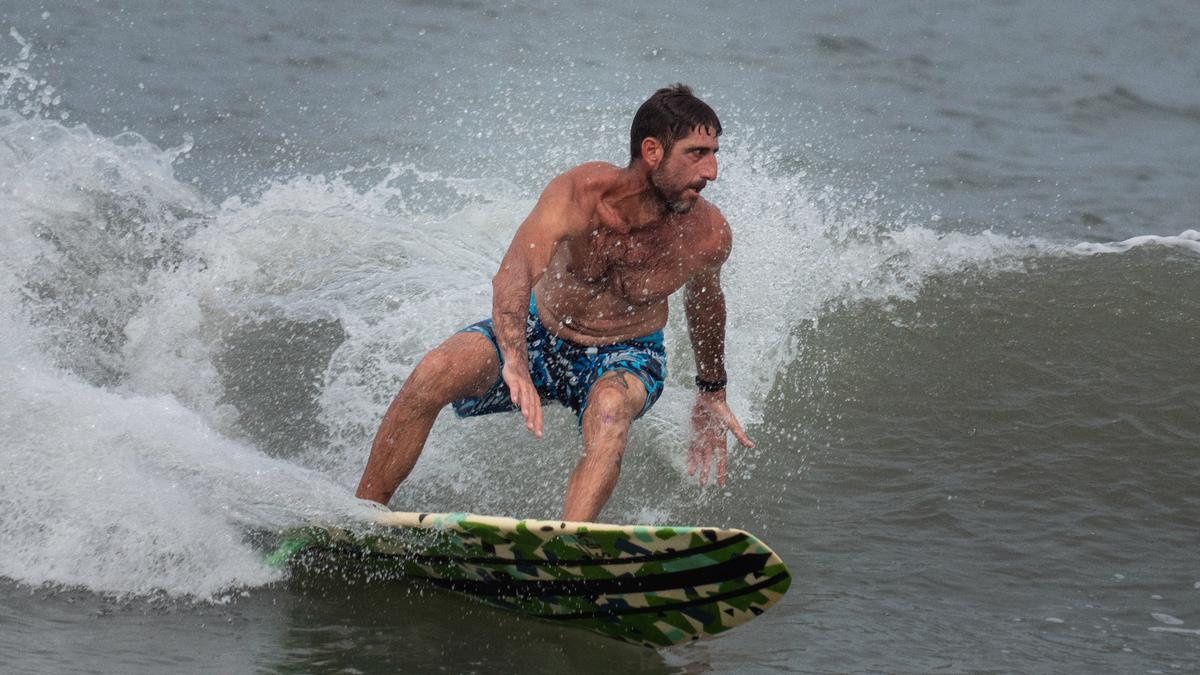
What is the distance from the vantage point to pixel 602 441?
439 centimetres

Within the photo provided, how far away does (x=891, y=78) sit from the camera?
14.7 metres

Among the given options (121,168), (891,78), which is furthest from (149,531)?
(891,78)

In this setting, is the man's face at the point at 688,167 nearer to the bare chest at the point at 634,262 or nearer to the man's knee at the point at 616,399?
the bare chest at the point at 634,262

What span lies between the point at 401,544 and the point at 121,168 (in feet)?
19.5

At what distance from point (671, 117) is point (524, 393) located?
1025mm

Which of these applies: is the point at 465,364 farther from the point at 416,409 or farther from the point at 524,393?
the point at 524,393

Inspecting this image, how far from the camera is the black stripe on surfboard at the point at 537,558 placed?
12.7 feet

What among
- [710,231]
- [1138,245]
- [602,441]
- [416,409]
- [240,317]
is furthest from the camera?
[1138,245]

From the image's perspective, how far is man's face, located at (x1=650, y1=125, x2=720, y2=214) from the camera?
14.5 feet

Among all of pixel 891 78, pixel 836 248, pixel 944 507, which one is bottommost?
pixel 944 507

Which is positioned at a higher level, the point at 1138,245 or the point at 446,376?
the point at 446,376

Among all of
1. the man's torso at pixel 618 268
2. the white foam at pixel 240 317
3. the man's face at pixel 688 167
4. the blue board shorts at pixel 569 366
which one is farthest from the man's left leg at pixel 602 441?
the white foam at pixel 240 317

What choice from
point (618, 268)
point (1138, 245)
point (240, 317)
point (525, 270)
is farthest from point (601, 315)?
point (1138, 245)

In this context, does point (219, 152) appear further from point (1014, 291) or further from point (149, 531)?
point (149, 531)
